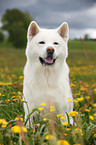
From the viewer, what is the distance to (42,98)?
3090mm

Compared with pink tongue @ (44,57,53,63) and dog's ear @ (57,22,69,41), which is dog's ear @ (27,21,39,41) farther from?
pink tongue @ (44,57,53,63)

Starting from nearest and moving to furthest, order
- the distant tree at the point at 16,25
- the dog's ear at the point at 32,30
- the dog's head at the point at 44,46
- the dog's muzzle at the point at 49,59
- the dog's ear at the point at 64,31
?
1. the dog's muzzle at the point at 49,59
2. the dog's head at the point at 44,46
3. the dog's ear at the point at 32,30
4. the dog's ear at the point at 64,31
5. the distant tree at the point at 16,25

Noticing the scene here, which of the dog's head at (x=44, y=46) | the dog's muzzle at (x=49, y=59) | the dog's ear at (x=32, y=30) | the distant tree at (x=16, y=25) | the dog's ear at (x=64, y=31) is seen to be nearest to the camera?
the dog's muzzle at (x=49, y=59)

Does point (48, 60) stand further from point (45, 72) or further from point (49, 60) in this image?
point (45, 72)

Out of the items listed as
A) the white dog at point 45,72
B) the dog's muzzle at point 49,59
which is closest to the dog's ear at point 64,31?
the white dog at point 45,72

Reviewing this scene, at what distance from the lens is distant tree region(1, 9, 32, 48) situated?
39000 millimetres

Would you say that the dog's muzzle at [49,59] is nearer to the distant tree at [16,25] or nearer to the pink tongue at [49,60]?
the pink tongue at [49,60]

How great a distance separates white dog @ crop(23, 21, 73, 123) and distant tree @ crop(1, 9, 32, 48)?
3637 cm

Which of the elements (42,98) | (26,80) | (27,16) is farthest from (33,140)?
(27,16)

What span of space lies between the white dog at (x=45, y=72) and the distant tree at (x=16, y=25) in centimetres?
3637

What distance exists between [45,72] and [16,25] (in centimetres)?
3702

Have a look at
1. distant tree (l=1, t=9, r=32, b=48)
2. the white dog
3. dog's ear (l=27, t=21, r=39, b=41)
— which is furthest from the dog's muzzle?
distant tree (l=1, t=9, r=32, b=48)

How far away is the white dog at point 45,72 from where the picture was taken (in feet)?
10.1

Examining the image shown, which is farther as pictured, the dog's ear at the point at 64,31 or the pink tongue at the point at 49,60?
the dog's ear at the point at 64,31
